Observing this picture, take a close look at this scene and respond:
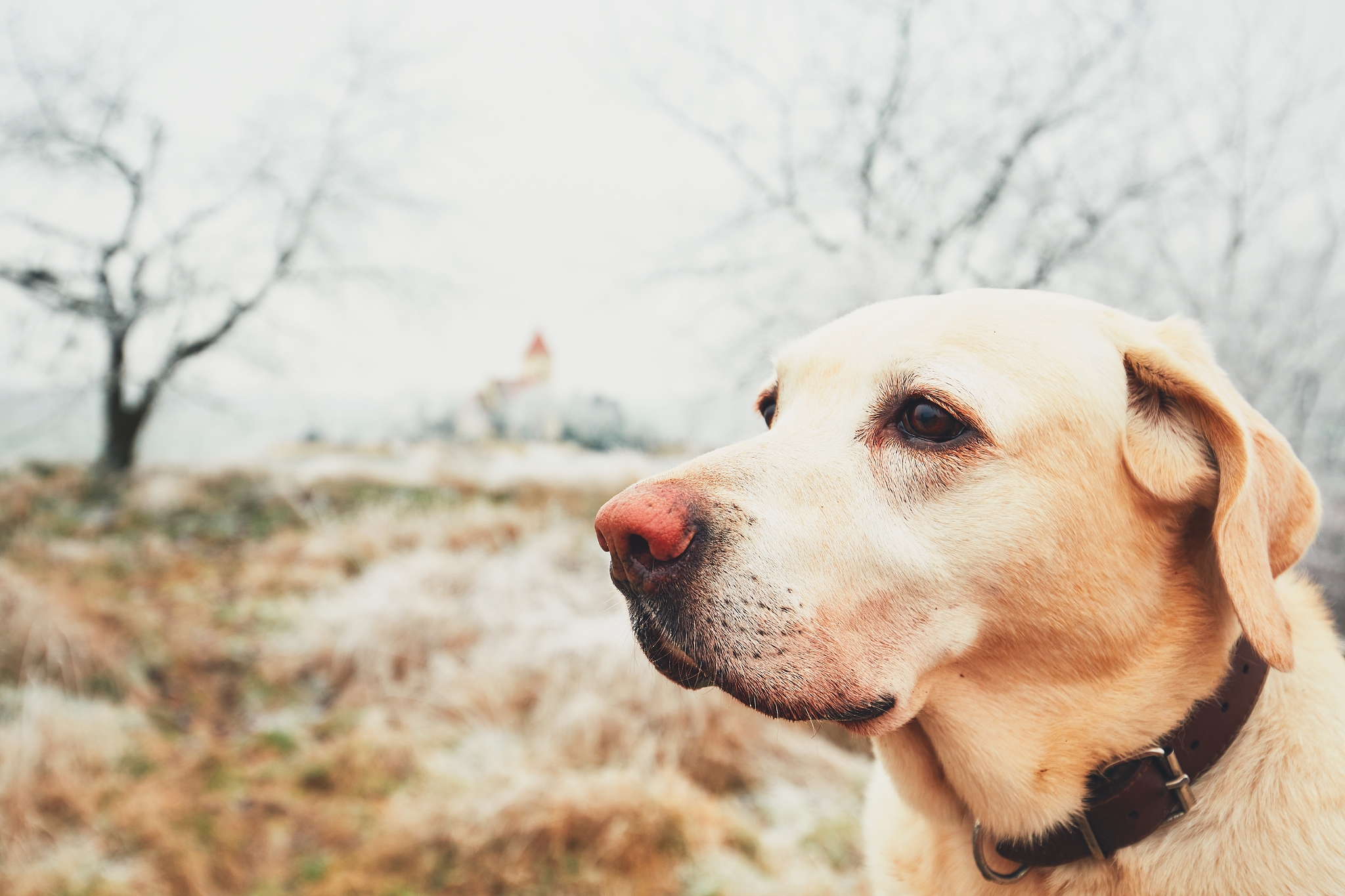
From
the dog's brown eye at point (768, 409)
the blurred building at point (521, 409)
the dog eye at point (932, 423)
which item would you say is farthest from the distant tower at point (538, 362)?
the dog eye at point (932, 423)

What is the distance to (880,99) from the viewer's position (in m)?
6.16

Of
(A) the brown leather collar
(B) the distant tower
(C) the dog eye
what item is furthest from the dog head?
(B) the distant tower

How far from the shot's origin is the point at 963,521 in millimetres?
1521

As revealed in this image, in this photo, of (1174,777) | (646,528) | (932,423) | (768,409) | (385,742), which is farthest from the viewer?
(385,742)

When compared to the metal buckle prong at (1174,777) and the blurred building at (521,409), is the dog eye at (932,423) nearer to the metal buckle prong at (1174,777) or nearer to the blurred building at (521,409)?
the metal buckle prong at (1174,777)

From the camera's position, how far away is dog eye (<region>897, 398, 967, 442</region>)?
1.57m

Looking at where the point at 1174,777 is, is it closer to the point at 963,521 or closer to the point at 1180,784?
the point at 1180,784

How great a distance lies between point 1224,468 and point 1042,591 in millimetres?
445

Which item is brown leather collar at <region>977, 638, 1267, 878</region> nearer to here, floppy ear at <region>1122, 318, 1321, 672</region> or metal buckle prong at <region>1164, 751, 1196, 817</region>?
metal buckle prong at <region>1164, 751, 1196, 817</region>

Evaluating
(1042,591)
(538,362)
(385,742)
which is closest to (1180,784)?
(1042,591)

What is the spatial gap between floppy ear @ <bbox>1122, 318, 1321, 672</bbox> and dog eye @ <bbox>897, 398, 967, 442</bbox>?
0.38 metres

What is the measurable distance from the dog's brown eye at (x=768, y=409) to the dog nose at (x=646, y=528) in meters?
0.87

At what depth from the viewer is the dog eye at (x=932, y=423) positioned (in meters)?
1.57

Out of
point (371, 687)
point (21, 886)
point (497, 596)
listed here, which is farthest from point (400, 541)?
point (21, 886)
